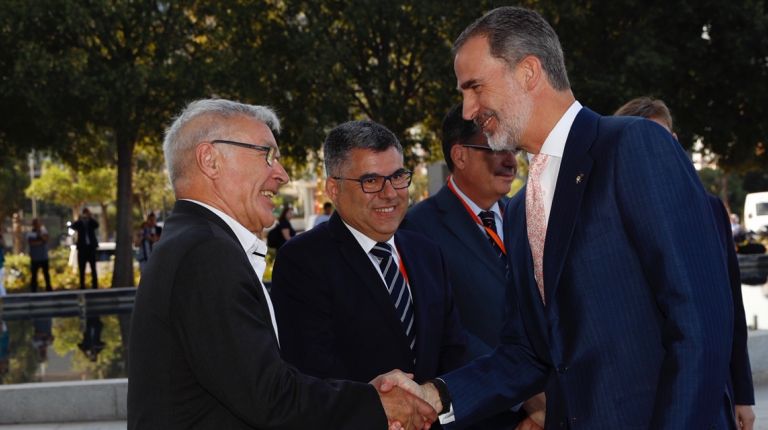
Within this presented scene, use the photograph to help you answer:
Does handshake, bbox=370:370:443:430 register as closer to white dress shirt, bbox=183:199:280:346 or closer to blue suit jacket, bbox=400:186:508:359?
white dress shirt, bbox=183:199:280:346

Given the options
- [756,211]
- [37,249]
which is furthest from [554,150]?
[756,211]

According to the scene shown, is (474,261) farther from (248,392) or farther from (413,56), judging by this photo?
(413,56)

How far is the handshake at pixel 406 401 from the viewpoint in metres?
3.20

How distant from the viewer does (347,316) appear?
12.0 feet

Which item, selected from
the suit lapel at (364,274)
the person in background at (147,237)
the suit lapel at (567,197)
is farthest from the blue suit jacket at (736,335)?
the person in background at (147,237)

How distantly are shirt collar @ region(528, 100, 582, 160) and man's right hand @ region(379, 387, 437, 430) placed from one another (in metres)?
0.95

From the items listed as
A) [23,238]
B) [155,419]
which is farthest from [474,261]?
[23,238]

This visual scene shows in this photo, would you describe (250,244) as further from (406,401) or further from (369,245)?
(369,245)

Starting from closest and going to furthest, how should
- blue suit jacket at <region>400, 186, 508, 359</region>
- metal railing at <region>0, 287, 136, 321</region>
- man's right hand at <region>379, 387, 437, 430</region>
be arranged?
1. man's right hand at <region>379, 387, 437, 430</region>
2. blue suit jacket at <region>400, 186, 508, 359</region>
3. metal railing at <region>0, 287, 136, 321</region>

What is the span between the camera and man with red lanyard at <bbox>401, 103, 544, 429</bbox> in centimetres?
418

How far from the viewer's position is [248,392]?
8.59 ft

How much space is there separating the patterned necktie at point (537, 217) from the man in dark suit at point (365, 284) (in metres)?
0.86

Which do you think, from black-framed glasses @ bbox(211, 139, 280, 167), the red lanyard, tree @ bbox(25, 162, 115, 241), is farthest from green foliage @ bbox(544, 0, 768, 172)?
tree @ bbox(25, 162, 115, 241)

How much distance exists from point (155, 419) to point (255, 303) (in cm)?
40
